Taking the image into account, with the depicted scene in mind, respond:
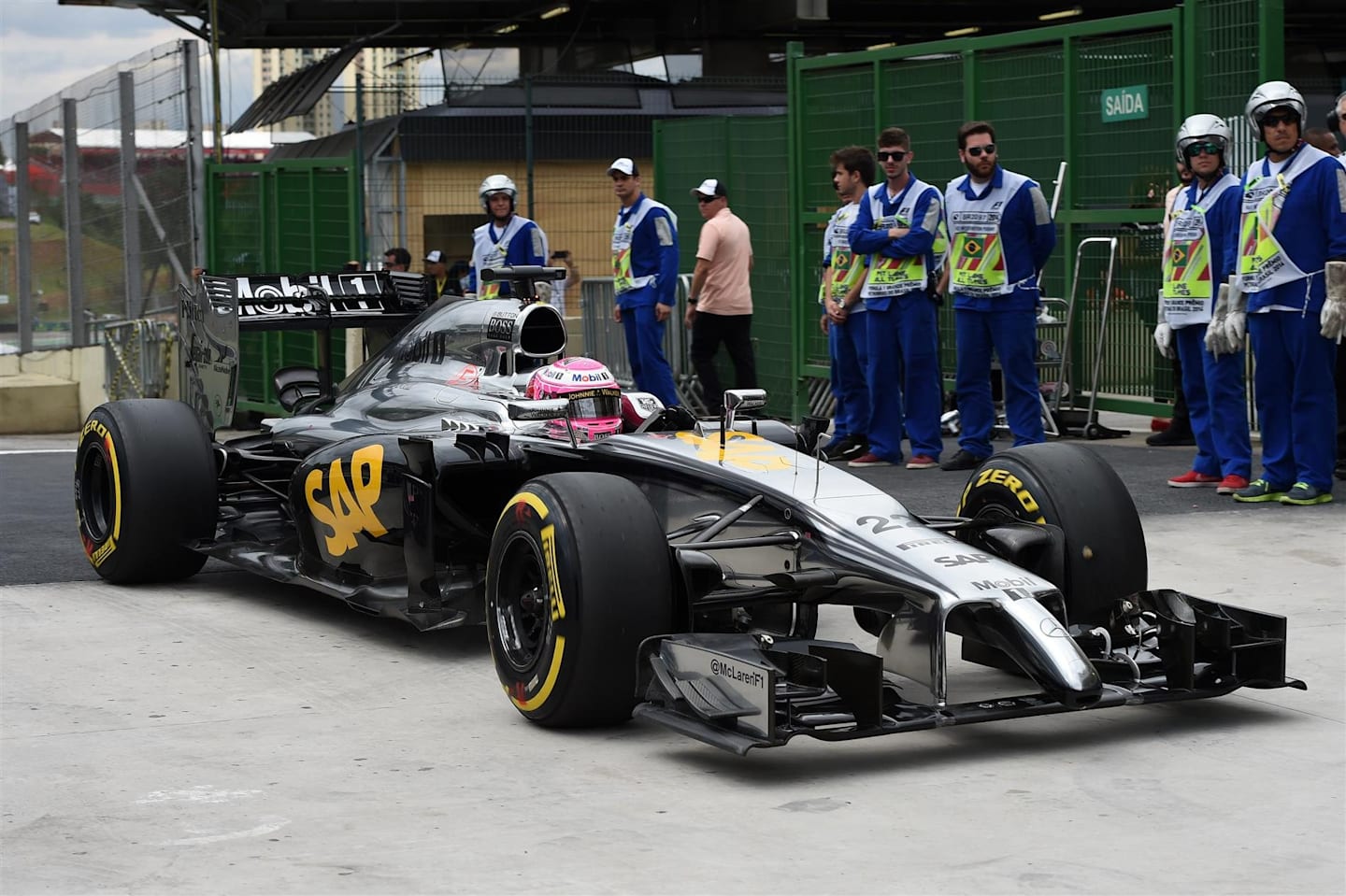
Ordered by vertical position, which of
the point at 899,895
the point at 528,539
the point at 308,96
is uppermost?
the point at 308,96

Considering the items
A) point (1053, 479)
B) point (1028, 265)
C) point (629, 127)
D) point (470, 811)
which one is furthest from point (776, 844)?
point (629, 127)

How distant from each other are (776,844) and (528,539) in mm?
1660

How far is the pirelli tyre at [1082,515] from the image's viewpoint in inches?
243

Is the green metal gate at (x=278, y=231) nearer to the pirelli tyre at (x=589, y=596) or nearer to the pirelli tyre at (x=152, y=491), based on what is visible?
the pirelli tyre at (x=152, y=491)

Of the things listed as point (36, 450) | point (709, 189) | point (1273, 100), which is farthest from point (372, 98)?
point (1273, 100)

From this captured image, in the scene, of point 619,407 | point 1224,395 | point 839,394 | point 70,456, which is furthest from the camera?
point 70,456

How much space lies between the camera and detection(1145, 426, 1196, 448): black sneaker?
12.5 meters

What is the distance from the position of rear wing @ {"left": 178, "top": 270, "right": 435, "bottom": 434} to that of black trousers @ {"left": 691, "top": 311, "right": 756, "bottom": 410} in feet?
15.1

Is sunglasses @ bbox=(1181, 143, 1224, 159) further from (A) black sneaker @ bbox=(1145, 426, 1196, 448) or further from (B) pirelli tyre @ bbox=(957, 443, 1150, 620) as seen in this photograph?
(B) pirelli tyre @ bbox=(957, 443, 1150, 620)

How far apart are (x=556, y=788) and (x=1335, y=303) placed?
575cm

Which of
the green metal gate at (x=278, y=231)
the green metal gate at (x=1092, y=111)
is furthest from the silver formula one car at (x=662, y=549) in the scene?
the green metal gate at (x=278, y=231)

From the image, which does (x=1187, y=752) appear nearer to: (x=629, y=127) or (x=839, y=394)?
(x=839, y=394)

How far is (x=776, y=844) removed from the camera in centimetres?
455

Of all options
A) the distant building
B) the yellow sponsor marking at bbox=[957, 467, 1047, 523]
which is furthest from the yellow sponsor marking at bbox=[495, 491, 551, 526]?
the distant building
